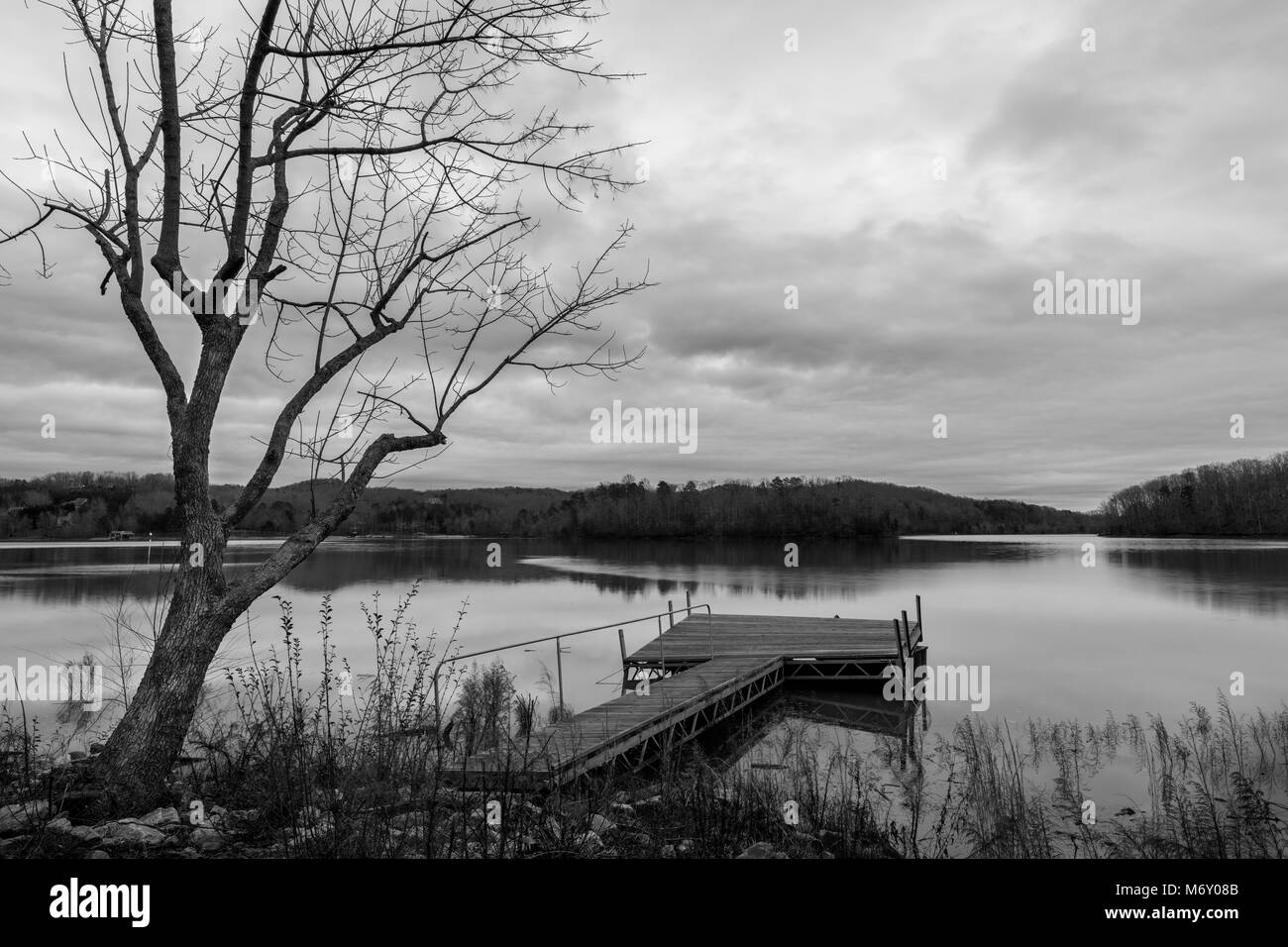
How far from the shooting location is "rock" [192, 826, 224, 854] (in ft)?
16.9

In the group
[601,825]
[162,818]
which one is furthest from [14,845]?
[601,825]

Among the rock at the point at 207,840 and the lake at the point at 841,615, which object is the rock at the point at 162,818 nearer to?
Answer: the rock at the point at 207,840

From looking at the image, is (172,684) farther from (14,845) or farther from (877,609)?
(877,609)

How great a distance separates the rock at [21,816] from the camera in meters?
5.08

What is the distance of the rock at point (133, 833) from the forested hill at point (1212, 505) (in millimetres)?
134187

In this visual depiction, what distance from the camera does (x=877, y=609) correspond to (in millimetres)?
35875

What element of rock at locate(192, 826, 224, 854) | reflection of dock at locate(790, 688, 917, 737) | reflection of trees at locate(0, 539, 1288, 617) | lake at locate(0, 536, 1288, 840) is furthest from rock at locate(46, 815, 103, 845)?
reflection of trees at locate(0, 539, 1288, 617)

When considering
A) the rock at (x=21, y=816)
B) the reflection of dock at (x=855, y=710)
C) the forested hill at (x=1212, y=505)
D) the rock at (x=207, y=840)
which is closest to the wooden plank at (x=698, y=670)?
the reflection of dock at (x=855, y=710)

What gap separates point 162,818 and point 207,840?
2.15 ft

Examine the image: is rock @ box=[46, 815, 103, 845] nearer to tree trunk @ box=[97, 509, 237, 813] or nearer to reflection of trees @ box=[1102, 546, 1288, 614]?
tree trunk @ box=[97, 509, 237, 813]

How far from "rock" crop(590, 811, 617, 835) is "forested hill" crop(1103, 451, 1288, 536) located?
131 metres
